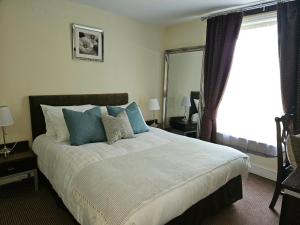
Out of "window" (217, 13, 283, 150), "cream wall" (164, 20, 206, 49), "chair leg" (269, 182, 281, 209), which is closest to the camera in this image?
"chair leg" (269, 182, 281, 209)

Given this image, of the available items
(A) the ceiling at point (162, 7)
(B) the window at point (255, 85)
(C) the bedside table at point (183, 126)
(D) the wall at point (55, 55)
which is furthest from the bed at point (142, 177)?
(A) the ceiling at point (162, 7)

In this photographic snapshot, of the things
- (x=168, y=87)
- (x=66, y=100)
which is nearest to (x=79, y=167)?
(x=66, y=100)

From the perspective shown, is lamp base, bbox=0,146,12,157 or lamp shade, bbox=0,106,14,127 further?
lamp base, bbox=0,146,12,157

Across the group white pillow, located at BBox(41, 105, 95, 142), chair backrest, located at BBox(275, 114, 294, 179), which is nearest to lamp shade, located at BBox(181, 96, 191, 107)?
chair backrest, located at BBox(275, 114, 294, 179)

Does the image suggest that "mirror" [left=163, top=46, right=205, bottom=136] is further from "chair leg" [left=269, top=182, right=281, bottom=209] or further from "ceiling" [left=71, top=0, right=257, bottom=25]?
"chair leg" [left=269, top=182, right=281, bottom=209]

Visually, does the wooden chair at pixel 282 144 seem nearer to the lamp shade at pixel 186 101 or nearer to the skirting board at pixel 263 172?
the skirting board at pixel 263 172

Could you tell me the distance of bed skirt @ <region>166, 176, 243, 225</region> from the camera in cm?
171

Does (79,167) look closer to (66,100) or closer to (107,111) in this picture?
(107,111)

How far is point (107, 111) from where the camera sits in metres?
2.93

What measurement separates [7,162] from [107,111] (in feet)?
4.23

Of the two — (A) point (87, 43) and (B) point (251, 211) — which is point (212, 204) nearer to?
(B) point (251, 211)

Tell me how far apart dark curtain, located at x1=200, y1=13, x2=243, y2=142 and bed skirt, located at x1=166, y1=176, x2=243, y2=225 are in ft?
4.09

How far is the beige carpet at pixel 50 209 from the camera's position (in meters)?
2.04

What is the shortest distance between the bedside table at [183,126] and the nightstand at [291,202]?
95.1 inches
